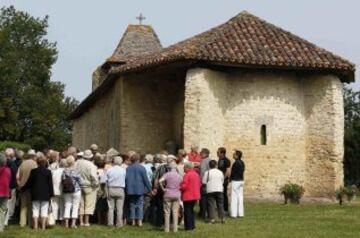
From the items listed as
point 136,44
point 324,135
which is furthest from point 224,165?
point 136,44

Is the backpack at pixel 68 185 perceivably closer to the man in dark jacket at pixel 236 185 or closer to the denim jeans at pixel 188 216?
the denim jeans at pixel 188 216

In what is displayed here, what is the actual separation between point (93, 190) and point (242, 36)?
A: 11.3m

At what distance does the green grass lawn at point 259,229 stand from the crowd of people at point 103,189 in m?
0.37

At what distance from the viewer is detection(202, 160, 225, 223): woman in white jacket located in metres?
17.0

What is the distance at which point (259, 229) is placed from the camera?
16.0m

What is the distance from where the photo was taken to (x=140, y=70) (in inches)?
1019

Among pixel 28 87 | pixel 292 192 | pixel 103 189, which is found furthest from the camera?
pixel 28 87

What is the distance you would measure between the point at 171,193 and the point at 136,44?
1077 inches

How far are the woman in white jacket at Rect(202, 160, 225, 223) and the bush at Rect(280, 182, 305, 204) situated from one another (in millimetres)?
7189

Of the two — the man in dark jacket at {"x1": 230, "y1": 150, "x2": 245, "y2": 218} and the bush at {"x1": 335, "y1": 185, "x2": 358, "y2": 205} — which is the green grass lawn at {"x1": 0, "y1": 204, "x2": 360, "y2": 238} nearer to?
the man in dark jacket at {"x1": 230, "y1": 150, "x2": 245, "y2": 218}

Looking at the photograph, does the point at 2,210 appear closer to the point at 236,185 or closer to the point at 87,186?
the point at 87,186

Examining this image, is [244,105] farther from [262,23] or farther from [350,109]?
[350,109]

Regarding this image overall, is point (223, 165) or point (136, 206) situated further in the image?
point (223, 165)

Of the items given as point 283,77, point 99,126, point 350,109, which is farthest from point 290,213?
point 350,109
